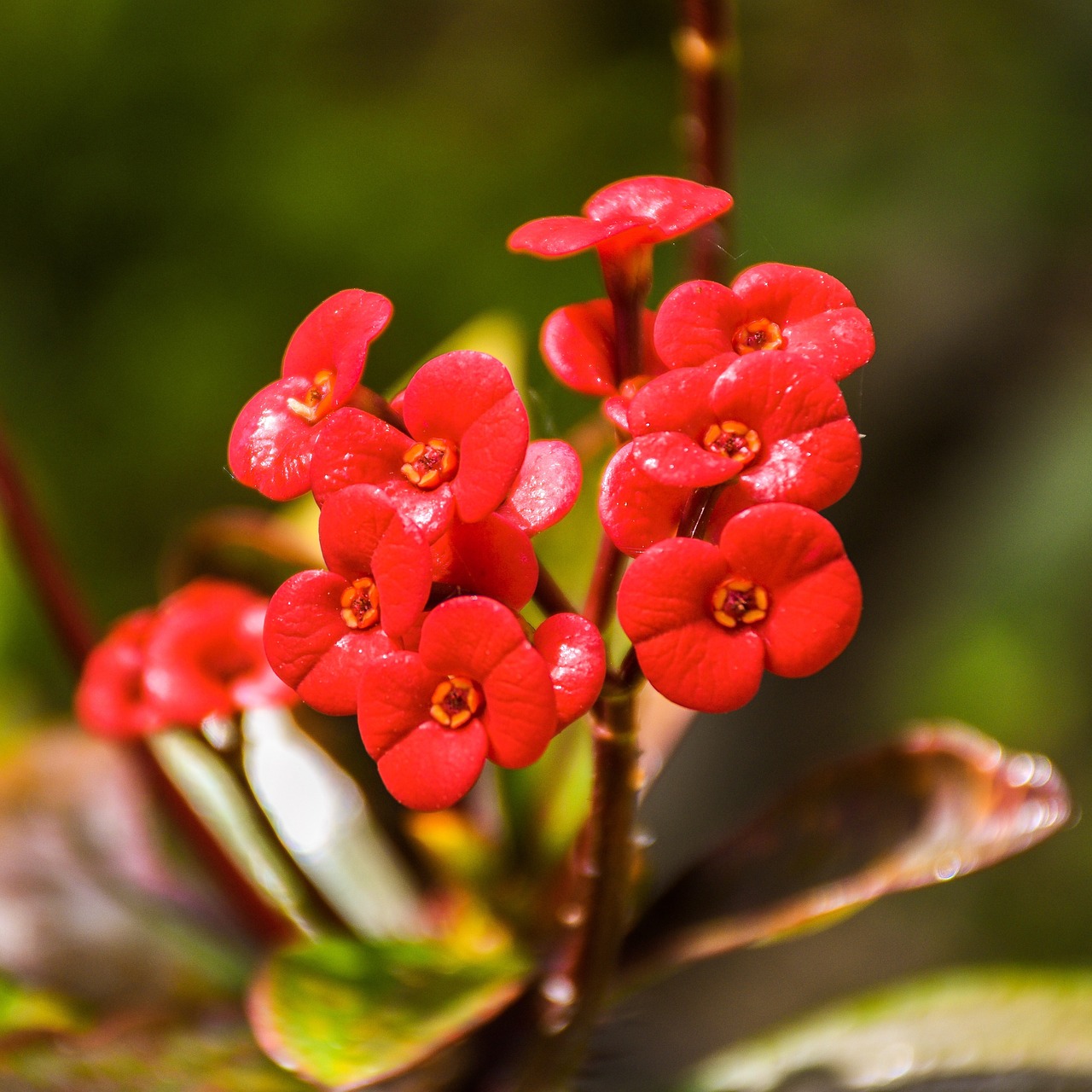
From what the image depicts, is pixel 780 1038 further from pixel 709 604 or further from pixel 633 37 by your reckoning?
pixel 633 37

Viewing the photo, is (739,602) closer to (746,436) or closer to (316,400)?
(746,436)

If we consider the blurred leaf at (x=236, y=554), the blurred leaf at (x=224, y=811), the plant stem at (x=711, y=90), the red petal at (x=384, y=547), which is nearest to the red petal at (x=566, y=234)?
the red petal at (x=384, y=547)

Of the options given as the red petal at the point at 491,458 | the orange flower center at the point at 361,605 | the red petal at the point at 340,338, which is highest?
the red petal at the point at 340,338

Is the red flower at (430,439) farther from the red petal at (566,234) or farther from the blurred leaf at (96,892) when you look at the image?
the blurred leaf at (96,892)

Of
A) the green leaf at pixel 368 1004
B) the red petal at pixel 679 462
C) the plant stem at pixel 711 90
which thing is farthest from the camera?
the plant stem at pixel 711 90

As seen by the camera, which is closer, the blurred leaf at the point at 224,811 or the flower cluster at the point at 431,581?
the flower cluster at the point at 431,581

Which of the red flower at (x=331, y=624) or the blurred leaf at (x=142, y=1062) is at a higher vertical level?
the red flower at (x=331, y=624)

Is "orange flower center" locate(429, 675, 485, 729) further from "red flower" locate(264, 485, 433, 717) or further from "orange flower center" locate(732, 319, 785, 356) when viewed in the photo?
"orange flower center" locate(732, 319, 785, 356)

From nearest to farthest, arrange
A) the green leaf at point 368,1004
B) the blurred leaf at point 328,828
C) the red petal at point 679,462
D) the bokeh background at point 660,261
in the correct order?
the red petal at point 679,462, the green leaf at point 368,1004, the blurred leaf at point 328,828, the bokeh background at point 660,261
